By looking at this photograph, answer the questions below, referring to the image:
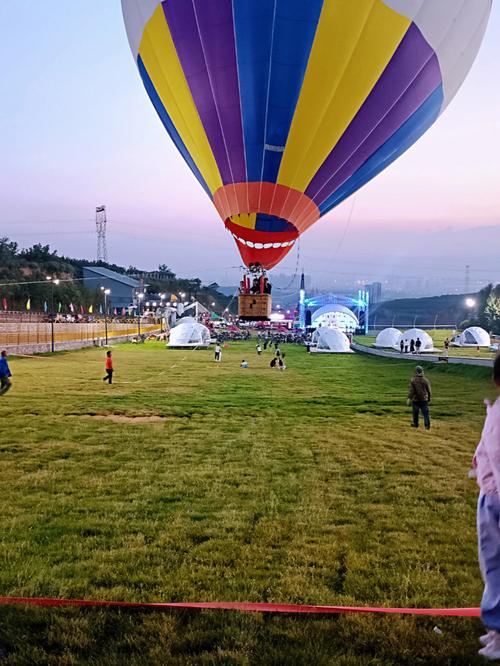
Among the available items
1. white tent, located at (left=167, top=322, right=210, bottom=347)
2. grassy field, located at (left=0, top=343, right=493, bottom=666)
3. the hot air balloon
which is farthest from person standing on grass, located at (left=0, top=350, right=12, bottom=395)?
white tent, located at (left=167, top=322, right=210, bottom=347)

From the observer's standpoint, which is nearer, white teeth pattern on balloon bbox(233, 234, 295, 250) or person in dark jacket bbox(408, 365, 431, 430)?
person in dark jacket bbox(408, 365, 431, 430)

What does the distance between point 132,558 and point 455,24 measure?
442 inches

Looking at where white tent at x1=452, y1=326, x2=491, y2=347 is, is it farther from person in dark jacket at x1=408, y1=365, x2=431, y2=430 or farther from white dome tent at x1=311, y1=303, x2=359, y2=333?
person in dark jacket at x1=408, y1=365, x2=431, y2=430

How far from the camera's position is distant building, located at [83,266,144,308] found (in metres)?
104

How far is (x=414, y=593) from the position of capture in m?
3.73

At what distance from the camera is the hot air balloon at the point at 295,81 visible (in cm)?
966

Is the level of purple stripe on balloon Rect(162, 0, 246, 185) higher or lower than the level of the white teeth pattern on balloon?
higher

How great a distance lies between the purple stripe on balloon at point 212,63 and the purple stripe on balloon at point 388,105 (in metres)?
2.39

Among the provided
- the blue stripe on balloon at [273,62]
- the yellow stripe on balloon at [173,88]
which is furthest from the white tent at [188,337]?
the blue stripe on balloon at [273,62]

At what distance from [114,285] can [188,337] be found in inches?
2593

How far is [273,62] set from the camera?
10242 millimetres

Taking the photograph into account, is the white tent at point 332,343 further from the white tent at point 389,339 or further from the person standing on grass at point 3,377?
the person standing on grass at point 3,377

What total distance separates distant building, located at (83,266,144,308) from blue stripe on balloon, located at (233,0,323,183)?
94089 millimetres

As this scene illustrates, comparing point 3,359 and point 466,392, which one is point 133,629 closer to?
point 3,359
